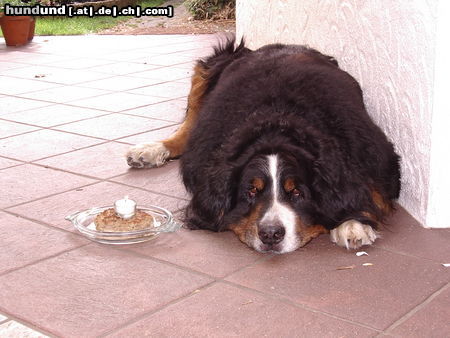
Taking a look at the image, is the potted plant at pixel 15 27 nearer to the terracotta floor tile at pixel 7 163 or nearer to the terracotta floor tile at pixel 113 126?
the terracotta floor tile at pixel 113 126

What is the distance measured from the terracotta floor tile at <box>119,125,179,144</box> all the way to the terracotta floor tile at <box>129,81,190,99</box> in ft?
4.77

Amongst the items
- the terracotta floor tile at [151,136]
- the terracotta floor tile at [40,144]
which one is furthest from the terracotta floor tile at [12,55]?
the terracotta floor tile at [151,136]

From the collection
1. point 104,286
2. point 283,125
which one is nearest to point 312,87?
point 283,125

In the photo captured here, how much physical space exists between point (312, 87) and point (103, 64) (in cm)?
614

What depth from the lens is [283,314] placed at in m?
3.04

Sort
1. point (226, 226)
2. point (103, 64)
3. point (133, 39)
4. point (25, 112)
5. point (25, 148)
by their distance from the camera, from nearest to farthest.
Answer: point (226, 226) < point (25, 148) < point (25, 112) < point (103, 64) < point (133, 39)

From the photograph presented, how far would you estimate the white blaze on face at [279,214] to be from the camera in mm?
3627

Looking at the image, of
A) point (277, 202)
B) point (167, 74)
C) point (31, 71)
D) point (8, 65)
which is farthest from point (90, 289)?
point (8, 65)

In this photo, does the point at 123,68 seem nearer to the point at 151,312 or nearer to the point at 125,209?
the point at 125,209

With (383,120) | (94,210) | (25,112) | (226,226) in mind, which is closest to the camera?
(226,226)

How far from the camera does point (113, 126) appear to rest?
6.36 metres

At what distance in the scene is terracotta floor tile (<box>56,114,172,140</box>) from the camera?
613cm

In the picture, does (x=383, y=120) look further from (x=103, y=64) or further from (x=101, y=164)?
(x=103, y=64)

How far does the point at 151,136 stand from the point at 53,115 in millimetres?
1377
